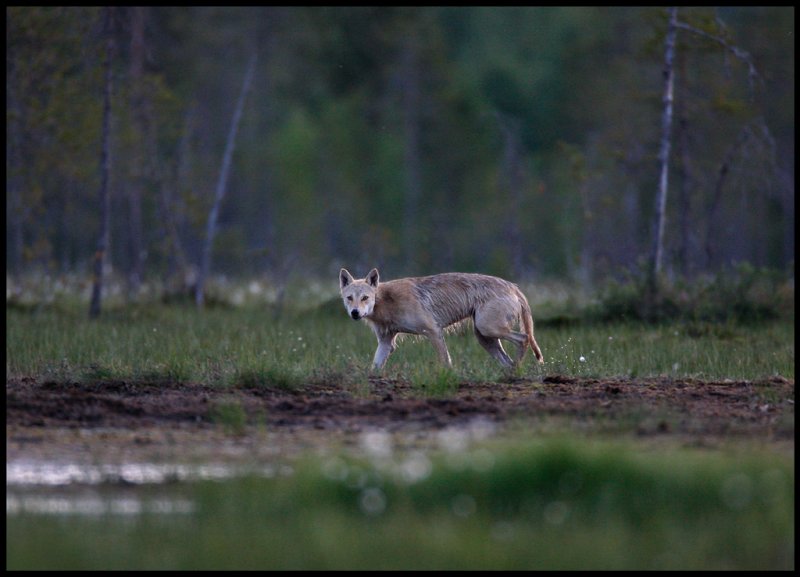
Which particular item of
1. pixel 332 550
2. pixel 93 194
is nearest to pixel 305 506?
pixel 332 550

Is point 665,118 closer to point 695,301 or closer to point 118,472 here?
point 695,301

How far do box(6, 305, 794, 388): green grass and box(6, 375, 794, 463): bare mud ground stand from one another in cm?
43

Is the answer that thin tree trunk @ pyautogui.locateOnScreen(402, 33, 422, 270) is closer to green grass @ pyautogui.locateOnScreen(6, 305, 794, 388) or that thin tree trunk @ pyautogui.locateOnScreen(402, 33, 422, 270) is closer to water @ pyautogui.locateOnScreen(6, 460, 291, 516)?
green grass @ pyautogui.locateOnScreen(6, 305, 794, 388)

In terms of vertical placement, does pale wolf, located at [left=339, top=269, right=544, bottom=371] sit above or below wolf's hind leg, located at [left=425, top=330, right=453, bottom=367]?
above

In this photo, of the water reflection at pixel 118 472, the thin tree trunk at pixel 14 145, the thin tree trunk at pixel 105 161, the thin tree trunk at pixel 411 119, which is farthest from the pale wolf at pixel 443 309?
the thin tree trunk at pixel 411 119

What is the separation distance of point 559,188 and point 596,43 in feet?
26.9

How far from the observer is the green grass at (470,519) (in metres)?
5.94

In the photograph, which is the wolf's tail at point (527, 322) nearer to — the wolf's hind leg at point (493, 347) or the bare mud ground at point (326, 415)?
the wolf's hind leg at point (493, 347)

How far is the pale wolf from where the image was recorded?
13.9 metres

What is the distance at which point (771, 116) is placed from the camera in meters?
48.4

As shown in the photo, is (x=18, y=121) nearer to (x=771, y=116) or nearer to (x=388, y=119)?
(x=388, y=119)

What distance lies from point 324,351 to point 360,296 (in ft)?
5.38

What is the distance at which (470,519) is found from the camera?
676cm

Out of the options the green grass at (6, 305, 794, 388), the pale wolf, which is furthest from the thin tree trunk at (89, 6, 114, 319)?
the pale wolf
